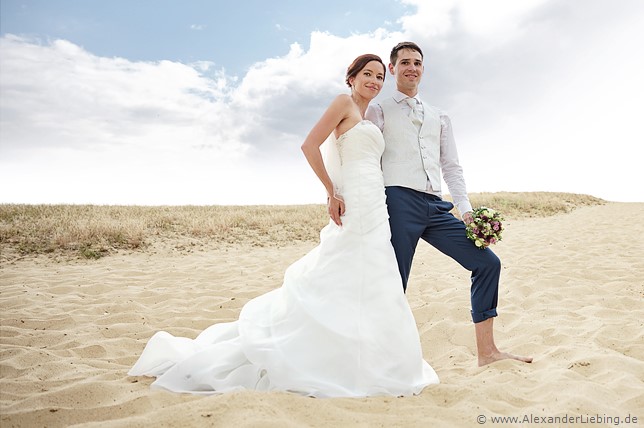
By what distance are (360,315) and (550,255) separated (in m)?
7.40

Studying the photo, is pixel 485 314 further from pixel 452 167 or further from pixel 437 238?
pixel 452 167

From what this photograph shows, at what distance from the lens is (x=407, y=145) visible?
12.3 feet

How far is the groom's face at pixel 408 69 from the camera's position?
12.4ft

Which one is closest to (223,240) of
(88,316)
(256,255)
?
(256,255)

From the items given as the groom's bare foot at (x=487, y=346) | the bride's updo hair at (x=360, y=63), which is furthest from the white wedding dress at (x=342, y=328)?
the groom's bare foot at (x=487, y=346)

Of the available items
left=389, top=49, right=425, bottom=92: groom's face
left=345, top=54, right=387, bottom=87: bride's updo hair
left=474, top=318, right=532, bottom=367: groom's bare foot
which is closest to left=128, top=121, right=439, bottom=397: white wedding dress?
left=345, top=54, right=387, bottom=87: bride's updo hair

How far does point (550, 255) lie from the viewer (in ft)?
30.4

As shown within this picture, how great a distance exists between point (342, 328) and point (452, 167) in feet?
6.04

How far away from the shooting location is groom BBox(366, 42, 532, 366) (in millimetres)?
3652

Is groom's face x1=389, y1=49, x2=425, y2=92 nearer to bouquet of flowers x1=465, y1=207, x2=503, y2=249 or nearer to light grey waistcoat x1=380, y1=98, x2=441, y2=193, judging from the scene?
light grey waistcoat x1=380, y1=98, x2=441, y2=193

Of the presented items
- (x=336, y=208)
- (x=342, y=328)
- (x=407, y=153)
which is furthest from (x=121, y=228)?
(x=342, y=328)

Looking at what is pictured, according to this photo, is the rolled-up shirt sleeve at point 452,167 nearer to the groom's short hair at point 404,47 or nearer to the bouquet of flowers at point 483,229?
the bouquet of flowers at point 483,229

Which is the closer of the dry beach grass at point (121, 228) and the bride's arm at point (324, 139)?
the bride's arm at point (324, 139)

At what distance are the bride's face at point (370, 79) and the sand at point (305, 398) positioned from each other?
7.42 ft
